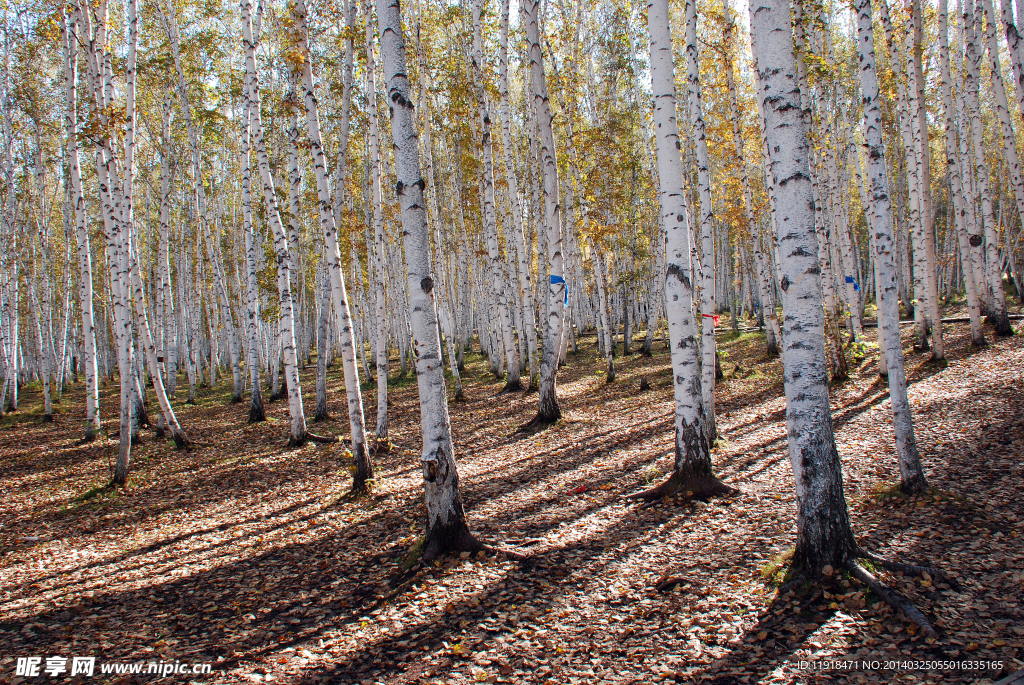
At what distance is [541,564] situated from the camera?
15.2 feet

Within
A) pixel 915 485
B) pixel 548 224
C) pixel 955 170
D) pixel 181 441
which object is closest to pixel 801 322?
pixel 915 485

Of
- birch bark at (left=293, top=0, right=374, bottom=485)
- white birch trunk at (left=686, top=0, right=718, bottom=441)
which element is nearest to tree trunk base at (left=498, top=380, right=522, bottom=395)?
white birch trunk at (left=686, top=0, right=718, bottom=441)

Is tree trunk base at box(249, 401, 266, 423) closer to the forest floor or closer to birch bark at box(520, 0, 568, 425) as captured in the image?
the forest floor

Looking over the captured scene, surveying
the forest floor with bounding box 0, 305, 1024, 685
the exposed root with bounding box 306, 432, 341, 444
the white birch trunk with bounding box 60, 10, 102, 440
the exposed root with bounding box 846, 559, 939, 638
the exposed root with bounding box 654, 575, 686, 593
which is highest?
the white birch trunk with bounding box 60, 10, 102, 440

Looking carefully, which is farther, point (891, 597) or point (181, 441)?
point (181, 441)

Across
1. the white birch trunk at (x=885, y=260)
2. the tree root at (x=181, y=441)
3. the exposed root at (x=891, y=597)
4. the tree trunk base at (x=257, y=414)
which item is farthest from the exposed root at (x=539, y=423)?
the exposed root at (x=891, y=597)

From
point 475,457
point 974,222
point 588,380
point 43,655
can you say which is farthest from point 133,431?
point 974,222

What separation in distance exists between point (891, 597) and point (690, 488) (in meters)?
2.55

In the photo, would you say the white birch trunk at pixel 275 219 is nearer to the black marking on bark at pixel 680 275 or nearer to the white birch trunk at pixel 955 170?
the black marking on bark at pixel 680 275

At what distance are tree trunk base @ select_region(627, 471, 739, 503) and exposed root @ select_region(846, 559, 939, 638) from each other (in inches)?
84.6

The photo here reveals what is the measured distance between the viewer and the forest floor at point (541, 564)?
3.25 metres

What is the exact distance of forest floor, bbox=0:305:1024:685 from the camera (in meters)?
3.25

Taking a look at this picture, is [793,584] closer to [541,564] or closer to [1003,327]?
[541,564]

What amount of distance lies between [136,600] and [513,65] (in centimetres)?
1773
